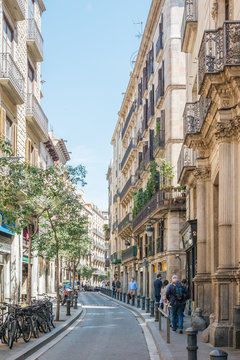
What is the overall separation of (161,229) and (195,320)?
66.2 ft

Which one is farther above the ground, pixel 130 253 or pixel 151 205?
pixel 151 205

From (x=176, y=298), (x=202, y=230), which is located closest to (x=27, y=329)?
(x=176, y=298)

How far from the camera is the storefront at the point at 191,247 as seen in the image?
23911 millimetres

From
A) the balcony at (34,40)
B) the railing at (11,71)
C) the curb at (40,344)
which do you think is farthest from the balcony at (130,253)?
the curb at (40,344)

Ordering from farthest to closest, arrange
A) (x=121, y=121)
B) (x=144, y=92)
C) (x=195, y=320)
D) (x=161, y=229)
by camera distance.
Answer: (x=121, y=121), (x=144, y=92), (x=161, y=229), (x=195, y=320)

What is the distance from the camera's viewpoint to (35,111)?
29.2m

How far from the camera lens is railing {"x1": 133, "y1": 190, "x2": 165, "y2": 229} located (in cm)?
3528

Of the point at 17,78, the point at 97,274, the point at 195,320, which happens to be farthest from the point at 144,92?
the point at 97,274

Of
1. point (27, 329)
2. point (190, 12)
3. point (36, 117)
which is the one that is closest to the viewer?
point (27, 329)

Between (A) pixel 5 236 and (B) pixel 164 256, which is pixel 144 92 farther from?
(A) pixel 5 236

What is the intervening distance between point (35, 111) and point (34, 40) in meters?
3.27

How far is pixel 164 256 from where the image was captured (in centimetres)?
3712

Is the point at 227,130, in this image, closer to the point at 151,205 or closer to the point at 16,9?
the point at 16,9

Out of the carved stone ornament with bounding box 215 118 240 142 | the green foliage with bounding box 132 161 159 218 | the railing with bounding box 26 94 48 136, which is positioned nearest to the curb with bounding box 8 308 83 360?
the carved stone ornament with bounding box 215 118 240 142
